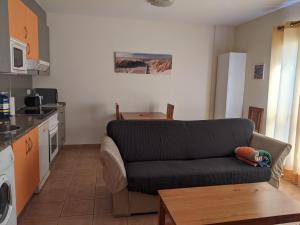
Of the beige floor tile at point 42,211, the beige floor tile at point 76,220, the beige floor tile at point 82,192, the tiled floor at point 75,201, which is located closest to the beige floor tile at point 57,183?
the tiled floor at point 75,201

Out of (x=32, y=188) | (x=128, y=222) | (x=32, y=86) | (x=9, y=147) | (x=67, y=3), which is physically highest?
(x=67, y=3)

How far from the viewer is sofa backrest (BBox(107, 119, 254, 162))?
263 centimetres

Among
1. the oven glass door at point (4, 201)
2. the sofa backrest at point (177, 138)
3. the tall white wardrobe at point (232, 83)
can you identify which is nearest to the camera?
the oven glass door at point (4, 201)

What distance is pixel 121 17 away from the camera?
14.3 feet

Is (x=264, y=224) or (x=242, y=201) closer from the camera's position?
(x=264, y=224)

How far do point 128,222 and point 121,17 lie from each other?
3.55m

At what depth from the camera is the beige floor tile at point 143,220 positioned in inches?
86.9

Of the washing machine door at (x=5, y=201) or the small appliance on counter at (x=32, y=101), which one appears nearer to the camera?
the washing machine door at (x=5, y=201)

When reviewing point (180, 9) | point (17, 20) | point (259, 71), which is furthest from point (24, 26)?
point (259, 71)

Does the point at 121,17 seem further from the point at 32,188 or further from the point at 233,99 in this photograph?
the point at 32,188

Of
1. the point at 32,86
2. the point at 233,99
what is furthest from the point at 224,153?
the point at 32,86

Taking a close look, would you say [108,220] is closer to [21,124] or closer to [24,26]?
[21,124]

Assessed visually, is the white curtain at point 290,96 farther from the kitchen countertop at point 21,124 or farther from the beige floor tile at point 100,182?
the kitchen countertop at point 21,124

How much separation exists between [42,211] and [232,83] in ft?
12.2
